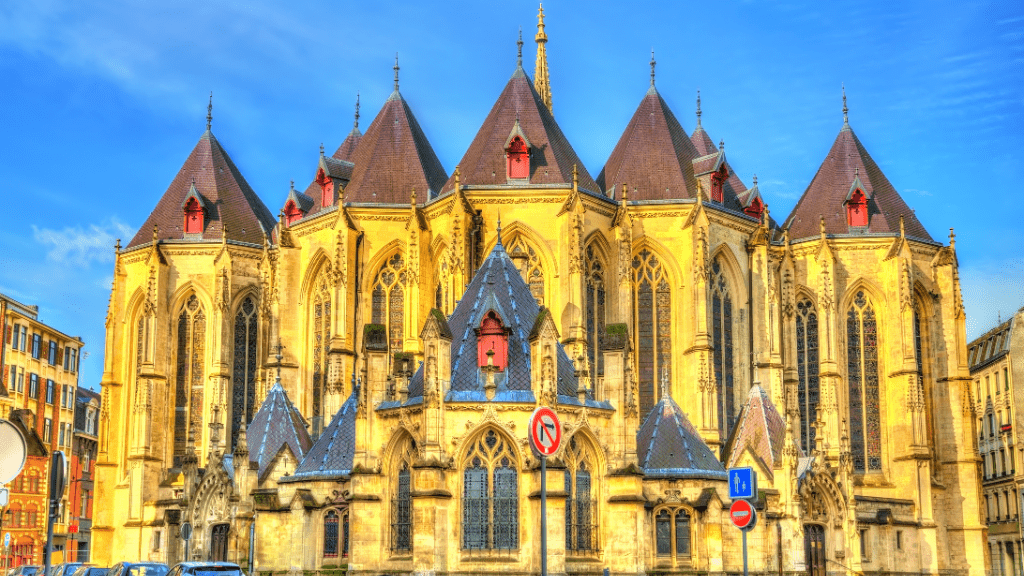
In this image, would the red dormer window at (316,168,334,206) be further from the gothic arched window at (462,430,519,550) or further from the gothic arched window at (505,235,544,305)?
the gothic arched window at (462,430,519,550)

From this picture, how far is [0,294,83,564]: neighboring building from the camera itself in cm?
6575

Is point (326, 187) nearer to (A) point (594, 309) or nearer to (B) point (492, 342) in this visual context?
(A) point (594, 309)

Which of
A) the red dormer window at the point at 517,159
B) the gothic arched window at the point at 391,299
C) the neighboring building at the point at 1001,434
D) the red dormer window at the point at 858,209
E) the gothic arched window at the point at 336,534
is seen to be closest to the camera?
the gothic arched window at the point at 336,534

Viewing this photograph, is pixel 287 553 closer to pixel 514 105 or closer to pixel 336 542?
pixel 336 542

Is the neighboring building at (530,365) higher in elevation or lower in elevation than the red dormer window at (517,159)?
lower

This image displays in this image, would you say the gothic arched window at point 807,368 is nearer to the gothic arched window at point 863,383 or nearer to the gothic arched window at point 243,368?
the gothic arched window at point 863,383

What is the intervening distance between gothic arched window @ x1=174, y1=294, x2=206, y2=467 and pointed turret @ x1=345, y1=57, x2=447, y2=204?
9.21 m

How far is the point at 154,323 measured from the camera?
53000 mm

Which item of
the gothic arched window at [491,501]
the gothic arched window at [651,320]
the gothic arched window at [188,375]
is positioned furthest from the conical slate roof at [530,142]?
the gothic arched window at [491,501]

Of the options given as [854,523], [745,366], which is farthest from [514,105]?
[854,523]

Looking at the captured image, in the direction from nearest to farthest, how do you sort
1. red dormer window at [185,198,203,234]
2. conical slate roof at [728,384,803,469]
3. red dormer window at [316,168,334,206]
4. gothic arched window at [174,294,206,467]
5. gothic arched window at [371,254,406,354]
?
1. conical slate roof at [728,384,803,469]
2. gothic arched window at [371,254,406,354]
3. red dormer window at [316,168,334,206]
4. gothic arched window at [174,294,206,467]
5. red dormer window at [185,198,203,234]

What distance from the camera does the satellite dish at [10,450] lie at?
10602mm

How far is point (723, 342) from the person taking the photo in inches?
1939

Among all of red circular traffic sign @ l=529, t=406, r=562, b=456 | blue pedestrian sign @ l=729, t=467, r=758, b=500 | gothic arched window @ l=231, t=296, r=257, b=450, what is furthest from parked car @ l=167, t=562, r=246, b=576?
gothic arched window @ l=231, t=296, r=257, b=450
